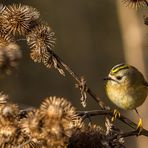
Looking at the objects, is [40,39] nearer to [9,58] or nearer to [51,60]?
[51,60]

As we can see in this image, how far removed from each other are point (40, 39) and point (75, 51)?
16449mm

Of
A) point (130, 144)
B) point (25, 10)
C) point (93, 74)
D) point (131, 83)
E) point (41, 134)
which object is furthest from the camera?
point (93, 74)

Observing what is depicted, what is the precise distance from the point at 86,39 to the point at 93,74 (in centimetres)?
244

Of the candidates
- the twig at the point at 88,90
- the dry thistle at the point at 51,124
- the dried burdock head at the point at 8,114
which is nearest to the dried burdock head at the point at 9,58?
the dried burdock head at the point at 8,114

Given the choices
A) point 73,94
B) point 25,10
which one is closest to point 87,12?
point 73,94

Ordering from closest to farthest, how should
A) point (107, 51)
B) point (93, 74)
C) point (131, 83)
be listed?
1. point (131, 83)
2. point (93, 74)
3. point (107, 51)

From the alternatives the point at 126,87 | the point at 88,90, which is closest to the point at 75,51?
the point at 126,87

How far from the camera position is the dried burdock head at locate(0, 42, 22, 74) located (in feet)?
11.0

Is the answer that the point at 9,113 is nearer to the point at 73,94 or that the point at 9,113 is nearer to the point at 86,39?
the point at 73,94

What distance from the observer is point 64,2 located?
845 inches

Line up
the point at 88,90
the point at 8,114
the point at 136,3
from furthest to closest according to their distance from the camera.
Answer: the point at 136,3, the point at 88,90, the point at 8,114

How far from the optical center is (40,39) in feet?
13.4

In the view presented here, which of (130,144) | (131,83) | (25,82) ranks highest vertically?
(131,83)

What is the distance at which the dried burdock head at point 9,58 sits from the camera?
11.0ft
